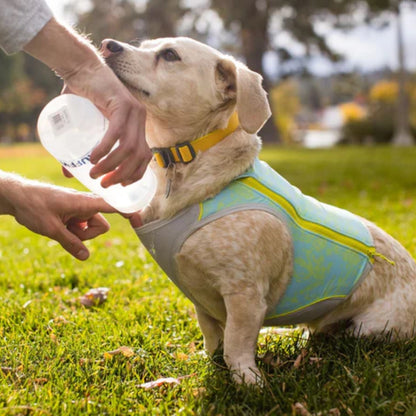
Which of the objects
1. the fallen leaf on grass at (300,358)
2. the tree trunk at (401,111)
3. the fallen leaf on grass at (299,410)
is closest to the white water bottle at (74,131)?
the fallen leaf on grass at (300,358)

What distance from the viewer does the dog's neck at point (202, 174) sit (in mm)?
2516

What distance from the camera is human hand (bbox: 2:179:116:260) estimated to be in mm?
2656

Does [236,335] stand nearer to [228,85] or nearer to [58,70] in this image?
[228,85]

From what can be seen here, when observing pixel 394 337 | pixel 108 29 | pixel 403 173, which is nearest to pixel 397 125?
pixel 108 29

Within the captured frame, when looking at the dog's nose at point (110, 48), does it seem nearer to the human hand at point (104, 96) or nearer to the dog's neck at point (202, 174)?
the human hand at point (104, 96)

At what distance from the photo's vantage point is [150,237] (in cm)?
256

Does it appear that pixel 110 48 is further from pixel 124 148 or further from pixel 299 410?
pixel 299 410

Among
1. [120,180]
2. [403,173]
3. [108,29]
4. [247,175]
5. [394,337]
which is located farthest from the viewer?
[108,29]

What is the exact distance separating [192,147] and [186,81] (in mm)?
326

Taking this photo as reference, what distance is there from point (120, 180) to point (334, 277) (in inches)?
44.9

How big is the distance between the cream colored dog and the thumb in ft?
1.25

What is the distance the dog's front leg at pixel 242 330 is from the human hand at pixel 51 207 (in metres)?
0.82

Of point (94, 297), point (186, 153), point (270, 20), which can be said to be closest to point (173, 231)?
point (186, 153)

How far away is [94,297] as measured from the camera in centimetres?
358
